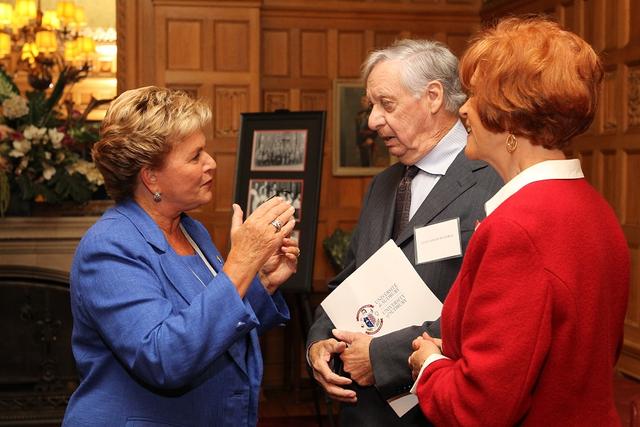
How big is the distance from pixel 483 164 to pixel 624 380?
2.61m

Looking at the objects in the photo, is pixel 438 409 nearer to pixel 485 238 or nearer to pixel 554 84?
pixel 485 238

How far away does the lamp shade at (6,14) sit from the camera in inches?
325

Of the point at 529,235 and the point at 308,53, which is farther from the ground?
the point at 308,53

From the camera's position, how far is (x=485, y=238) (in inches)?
60.3

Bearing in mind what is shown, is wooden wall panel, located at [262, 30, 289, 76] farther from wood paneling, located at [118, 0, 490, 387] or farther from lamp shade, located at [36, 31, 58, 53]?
lamp shade, located at [36, 31, 58, 53]

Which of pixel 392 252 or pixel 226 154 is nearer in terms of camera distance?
pixel 392 252

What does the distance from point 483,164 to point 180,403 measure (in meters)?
1.03

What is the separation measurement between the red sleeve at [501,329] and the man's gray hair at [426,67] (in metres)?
0.97

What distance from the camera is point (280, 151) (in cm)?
518

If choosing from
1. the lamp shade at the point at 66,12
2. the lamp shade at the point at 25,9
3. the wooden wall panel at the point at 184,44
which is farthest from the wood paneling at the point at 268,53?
the lamp shade at the point at 66,12

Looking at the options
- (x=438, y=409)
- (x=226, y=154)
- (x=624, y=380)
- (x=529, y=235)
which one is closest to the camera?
(x=529, y=235)

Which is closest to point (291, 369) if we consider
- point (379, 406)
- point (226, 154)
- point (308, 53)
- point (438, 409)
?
point (226, 154)

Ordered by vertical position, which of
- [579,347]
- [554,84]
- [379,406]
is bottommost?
[379,406]

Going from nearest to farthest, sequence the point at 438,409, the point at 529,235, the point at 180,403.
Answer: the point at 529,235 < the point at 438,409 < the point at 180,403
